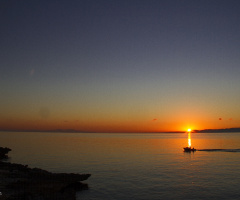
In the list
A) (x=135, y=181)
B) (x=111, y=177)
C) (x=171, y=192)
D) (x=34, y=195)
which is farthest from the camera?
(x=111, y=177)

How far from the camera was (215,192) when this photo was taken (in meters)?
36.6

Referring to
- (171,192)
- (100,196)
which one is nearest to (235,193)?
(171,192)

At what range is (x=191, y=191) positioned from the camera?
37000 mm

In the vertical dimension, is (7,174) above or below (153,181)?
above

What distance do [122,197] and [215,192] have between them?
16.2 meters

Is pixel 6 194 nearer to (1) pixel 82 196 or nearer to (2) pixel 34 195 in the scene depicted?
(2) pixel 34 195

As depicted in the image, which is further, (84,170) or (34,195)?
(84,170)

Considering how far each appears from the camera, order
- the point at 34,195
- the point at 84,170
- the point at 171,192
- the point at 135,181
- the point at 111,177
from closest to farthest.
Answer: the point at 34,195, the point at 171,192, the point at 135,181, the point at 111,177, the point at 84,170

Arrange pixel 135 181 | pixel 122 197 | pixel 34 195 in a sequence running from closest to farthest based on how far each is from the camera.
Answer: pixel 34 195 → pixel 122 197 → pixel 135 181

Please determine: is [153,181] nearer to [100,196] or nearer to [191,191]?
[191,191]

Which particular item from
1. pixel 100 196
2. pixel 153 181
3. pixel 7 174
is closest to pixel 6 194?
pixel 7 174

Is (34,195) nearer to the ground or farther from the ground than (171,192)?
farther from the ground

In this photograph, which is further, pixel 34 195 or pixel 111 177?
pixel 111 177

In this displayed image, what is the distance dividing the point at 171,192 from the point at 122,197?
8809 mm
